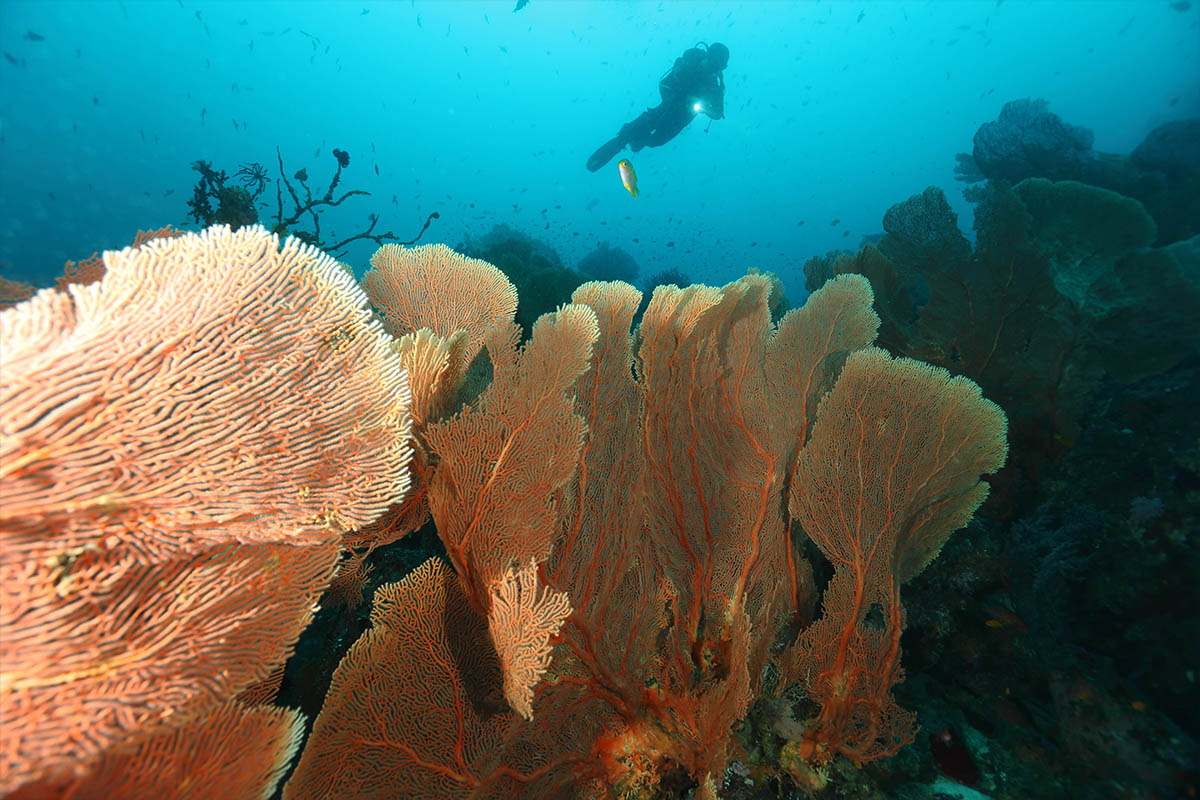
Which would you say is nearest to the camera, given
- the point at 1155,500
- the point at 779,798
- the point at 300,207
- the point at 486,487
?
the point at 486,487

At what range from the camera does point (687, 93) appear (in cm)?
1694

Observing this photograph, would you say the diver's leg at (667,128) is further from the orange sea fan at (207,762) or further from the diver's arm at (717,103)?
the orange sea fan at (207,762)

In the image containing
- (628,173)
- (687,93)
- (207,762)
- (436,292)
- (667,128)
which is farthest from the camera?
(667,128)

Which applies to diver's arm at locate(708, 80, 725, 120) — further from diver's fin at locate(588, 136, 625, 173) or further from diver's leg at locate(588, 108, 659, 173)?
diver's fin at locate(588, 136, 625, 173)

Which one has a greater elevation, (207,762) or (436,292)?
(436,292)

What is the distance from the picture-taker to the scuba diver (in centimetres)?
1667

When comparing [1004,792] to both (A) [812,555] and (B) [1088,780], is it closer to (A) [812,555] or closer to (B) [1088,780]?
(B) [1088,780]

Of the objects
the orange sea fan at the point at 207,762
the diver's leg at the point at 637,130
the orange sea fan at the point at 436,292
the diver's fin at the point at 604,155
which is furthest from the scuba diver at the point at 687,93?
the orange sea fan at the point at 207,762

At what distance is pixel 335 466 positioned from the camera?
142cm

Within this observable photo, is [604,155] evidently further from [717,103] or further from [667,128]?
[717,103]

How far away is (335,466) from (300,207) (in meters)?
6.61

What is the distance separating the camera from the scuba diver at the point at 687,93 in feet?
54.7

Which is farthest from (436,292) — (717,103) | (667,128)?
(717,103)

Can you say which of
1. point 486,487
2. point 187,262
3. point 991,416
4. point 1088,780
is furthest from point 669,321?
point 1088,780
